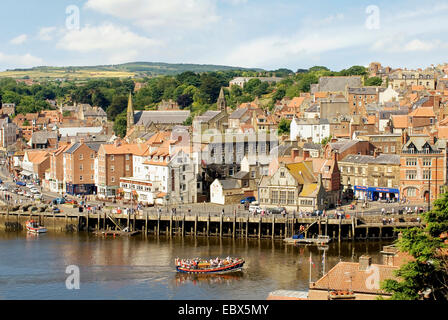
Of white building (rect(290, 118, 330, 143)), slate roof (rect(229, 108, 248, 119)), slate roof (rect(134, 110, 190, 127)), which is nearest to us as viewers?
white building (rect(290, 118, 330, 143))

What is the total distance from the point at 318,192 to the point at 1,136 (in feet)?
291

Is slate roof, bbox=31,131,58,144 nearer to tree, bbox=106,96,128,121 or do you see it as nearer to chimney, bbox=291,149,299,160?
tree, bbox=106,96,128,121

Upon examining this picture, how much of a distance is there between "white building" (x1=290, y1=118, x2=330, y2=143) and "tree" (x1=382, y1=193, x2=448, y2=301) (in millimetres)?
61837

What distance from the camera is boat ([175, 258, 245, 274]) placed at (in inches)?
1902

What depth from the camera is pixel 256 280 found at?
151ft

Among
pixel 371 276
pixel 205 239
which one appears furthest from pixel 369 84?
pixel 371 276

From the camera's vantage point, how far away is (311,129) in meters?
94.9

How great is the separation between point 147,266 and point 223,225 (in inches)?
513

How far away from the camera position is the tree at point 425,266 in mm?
28406

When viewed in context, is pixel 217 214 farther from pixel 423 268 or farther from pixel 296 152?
pixel 423 268

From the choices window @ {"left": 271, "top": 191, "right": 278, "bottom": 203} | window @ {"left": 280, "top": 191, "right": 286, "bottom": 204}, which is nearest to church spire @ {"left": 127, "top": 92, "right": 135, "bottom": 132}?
window @ {"left": 271, "top": 191, "right": 278, "bottom": 203}

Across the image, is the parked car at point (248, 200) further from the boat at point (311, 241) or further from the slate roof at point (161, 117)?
the slate roof at point (161, 117)

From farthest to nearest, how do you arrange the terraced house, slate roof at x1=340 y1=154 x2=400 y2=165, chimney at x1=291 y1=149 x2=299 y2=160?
1. chimney at x1=291 y1=149 x2=299 y2=160
2. slate roof at x1=340 y1=154 x2=400 y2=165
3. the terraced house

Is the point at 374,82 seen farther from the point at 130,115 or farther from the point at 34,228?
the point at 34,228
